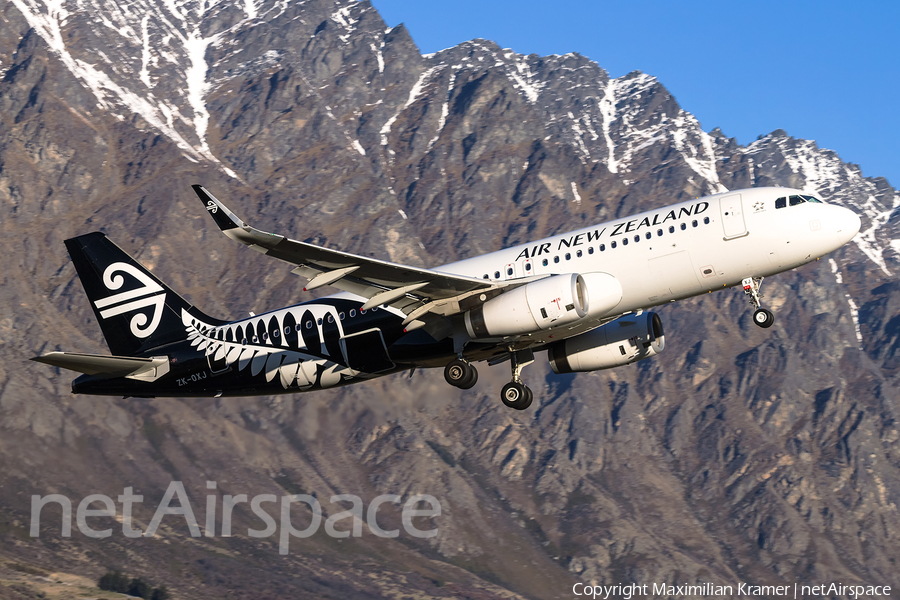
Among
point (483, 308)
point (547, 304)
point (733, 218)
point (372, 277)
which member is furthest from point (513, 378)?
point (733, 218)

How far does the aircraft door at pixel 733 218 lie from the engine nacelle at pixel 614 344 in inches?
273

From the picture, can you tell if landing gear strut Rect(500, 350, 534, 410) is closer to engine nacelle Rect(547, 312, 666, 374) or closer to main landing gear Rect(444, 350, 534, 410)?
main landing gear Rect(444, 350, 534, 410)

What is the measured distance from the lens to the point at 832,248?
44.6 metres

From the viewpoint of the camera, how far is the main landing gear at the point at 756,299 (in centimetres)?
4487

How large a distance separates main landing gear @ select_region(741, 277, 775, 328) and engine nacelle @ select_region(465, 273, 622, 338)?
532 cm

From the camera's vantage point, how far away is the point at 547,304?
141 ft

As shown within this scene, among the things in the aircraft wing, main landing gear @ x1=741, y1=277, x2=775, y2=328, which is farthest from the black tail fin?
main landing gear @ x1=741, y1=277, x2=775, y2=328

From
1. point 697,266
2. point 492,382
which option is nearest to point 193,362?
point 697,266

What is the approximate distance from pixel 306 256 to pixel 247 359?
10561 mm

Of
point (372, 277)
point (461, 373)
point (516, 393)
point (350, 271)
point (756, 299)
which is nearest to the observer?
point (350, 271)

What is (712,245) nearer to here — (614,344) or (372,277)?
(614,344)

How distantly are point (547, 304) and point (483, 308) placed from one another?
278 cm

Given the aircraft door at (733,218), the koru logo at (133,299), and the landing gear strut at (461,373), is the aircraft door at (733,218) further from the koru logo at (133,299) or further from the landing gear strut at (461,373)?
the koru logo at (133,299)

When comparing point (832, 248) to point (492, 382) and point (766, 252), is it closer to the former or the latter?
point (766, 252)
